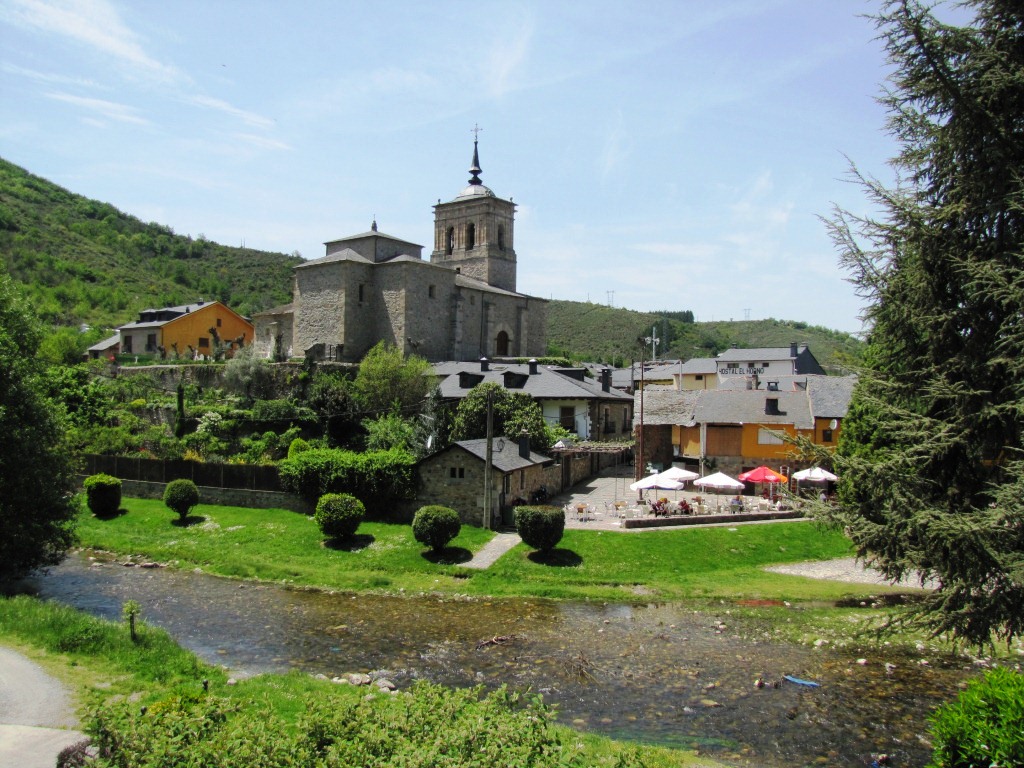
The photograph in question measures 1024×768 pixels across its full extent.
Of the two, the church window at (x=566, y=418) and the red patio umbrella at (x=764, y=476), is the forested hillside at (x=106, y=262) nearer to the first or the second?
the church window at (x=566, y=418)

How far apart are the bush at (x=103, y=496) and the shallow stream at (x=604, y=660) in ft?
27.8

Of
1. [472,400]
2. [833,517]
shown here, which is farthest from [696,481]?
[833,517]

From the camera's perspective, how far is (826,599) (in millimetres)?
20062

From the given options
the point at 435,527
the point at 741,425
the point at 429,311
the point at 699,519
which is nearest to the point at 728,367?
the point at 429,311

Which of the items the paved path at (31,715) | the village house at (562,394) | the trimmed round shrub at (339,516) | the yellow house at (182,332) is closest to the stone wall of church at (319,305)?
the village house at (562,394)

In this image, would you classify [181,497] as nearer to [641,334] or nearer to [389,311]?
[389,311]

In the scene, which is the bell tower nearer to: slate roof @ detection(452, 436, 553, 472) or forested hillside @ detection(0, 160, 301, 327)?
slate roof @ detection(452, 436, 553, 472)

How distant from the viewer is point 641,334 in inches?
4461

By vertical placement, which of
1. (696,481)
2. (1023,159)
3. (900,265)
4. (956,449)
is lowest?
(696,481)

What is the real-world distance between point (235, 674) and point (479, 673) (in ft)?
14.9

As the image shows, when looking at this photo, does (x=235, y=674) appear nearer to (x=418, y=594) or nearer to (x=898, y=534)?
(x=418, y=594)

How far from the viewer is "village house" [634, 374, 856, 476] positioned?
3222 cm

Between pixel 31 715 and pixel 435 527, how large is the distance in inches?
537

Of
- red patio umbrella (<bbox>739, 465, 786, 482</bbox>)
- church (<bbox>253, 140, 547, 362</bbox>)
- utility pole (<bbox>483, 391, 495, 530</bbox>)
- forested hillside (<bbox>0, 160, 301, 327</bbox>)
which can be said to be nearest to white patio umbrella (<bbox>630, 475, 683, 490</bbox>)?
red patio umbrella (<bbox>739, 465, 786, 482</bbox>)
